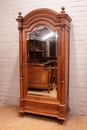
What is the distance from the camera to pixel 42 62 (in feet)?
7.82

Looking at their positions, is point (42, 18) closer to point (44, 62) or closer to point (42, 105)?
point (44, 62)

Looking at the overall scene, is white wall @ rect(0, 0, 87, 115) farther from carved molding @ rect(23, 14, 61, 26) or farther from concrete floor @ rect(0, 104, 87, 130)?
carved molding @ rect(23, 14, 61, 26)

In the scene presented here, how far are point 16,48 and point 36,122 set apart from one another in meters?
1.43

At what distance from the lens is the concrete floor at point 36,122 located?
2.19m

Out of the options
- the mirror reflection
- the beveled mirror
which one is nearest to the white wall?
the beveled mirror

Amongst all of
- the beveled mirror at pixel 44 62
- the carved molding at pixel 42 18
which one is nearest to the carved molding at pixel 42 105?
the beveled mirror at pixel 44 62

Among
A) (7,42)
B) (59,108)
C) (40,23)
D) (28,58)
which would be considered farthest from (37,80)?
(7,42)

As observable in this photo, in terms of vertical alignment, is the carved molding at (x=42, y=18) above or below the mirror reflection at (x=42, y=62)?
above

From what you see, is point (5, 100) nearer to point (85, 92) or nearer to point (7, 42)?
point (7, 42)

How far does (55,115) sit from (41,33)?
129 centimetres

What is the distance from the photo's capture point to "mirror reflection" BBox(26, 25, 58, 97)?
7.52ft

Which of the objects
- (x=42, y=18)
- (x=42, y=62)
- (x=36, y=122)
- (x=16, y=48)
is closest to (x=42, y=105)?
(x=36, y=122)

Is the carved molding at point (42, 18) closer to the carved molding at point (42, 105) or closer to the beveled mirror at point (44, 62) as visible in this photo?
the beveled mirror at point (44, 62)

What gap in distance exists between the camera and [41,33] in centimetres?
231
